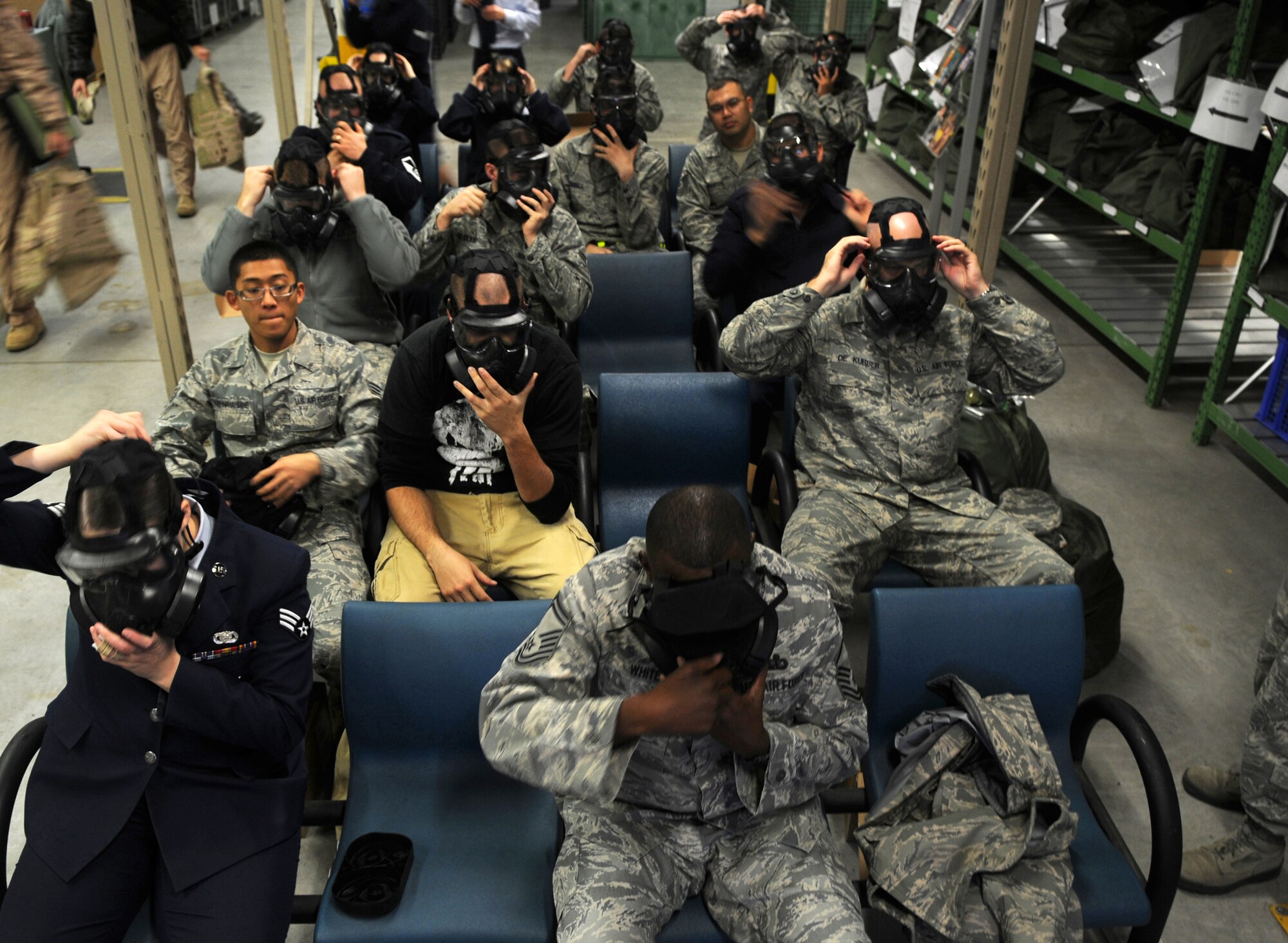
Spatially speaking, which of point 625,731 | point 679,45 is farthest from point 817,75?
point 625,731

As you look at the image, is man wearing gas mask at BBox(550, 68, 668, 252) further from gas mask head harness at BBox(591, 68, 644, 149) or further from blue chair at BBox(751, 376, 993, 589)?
blue chair at BBox(751, 376, 993, 589)

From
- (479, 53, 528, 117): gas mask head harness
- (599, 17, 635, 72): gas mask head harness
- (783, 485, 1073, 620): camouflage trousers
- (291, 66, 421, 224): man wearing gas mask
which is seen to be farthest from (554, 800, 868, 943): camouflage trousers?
(599, 17, 635, 72): gas mask head harness

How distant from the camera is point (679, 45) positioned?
263 inches

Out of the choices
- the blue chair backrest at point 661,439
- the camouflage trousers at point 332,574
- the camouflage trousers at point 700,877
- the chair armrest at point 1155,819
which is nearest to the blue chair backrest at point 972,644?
the chair armrest at point 1155,819

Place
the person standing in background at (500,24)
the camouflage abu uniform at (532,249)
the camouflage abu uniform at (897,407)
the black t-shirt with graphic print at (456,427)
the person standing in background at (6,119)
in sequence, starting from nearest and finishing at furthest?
the person standing in background at (6,119) → the black t-shirt with graphic print at (456,427) → the camouflage abu uniform at (897,407) → the camouflage abu uniform at (532,249) → the person standing in background at (500,24)

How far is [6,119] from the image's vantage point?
1666mm

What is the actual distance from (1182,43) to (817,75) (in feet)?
6.00

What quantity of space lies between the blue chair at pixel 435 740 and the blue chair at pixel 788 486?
1.15 metres

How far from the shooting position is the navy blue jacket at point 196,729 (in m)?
2.01

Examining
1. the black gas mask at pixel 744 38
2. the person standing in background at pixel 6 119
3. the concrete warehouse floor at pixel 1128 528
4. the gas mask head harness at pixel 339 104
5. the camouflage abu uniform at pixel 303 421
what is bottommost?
the concrete warehouse floor at pixel 1128 528

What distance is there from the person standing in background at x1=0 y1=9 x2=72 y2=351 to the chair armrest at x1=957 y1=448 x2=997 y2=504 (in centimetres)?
259

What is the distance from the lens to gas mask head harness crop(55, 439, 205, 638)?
1.81m

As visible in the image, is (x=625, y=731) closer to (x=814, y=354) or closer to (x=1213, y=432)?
(x=814, y=354)

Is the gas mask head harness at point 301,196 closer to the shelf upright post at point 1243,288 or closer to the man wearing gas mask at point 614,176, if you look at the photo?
the man wearing gas mask at point 614,176
